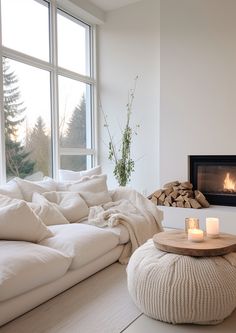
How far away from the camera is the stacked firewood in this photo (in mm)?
4512

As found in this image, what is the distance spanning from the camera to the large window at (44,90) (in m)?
4.07

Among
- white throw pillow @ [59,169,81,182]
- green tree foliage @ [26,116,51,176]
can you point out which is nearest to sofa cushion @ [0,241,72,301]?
white throw pillow @ [59,169,81,182]

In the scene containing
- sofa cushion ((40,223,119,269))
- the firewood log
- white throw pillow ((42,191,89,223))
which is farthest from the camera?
the firewood log

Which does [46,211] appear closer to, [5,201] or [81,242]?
[5,201]

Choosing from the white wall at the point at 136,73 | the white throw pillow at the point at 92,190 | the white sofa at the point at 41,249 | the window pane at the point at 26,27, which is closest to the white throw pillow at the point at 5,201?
the white sofa at the point at 41,249

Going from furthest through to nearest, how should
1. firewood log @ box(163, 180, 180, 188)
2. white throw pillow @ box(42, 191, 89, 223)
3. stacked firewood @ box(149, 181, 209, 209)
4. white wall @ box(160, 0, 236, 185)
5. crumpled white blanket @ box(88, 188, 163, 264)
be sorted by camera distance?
firewood log @ box(163, 180, 180, 188)
stacked firewood @ box(149, 181, 209, 209)
white wall @ box(160, 0, 236, 185)
white throw pillow @ box(42, 191, 89, 223)
crumpled white blanket @ box(88, 188, 163, 264)

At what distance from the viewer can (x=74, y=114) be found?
5.30m

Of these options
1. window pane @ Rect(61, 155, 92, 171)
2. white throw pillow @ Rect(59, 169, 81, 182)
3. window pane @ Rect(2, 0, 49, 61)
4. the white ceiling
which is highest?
the white ceiling

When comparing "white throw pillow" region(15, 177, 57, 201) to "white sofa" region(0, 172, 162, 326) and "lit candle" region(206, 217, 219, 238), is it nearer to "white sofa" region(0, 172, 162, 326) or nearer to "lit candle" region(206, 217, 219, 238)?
"white sofa" region(0, 172, 162, 326)

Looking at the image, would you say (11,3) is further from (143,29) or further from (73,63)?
(143,29)

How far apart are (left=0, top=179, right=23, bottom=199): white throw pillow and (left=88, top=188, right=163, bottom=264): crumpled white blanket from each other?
0.74 metres

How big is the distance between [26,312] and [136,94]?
386cm

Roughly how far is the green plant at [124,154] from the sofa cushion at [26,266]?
274cm

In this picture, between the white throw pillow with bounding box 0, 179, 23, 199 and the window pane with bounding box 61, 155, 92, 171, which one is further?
the window pane with bounding box 61, 155, 92, 171
